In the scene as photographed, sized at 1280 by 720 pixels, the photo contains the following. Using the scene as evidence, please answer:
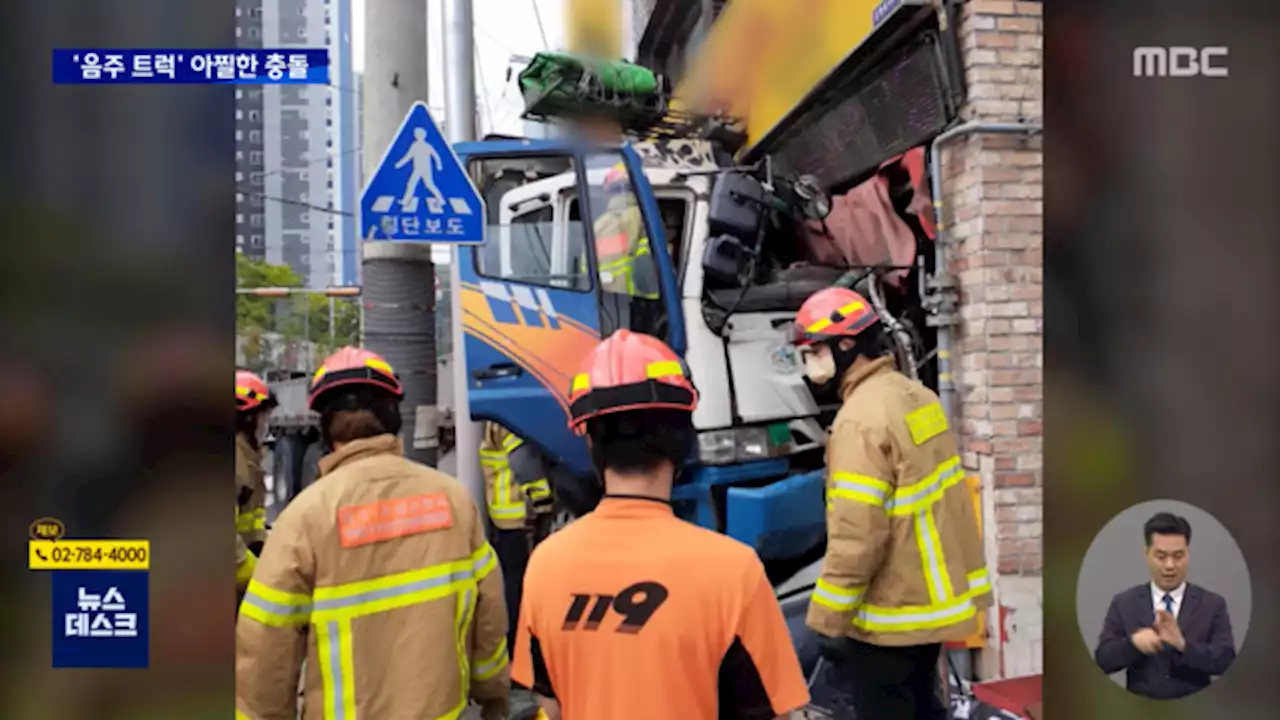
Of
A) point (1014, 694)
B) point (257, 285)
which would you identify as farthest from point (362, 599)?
point (1014, 694)

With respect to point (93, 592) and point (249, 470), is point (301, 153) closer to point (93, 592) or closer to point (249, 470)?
point (249, 470)

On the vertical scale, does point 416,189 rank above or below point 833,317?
above

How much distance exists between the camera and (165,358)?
1.91 m

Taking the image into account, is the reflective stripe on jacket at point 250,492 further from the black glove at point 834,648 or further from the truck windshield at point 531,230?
the black glove at point 834,648

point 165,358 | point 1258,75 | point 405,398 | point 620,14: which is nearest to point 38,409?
point 165,358

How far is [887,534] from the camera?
2.43 meters

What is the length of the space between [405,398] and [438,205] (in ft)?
2.23

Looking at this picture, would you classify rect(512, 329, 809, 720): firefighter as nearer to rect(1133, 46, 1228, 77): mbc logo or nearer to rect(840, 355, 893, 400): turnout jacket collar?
rect(840, 355, 893, 400): turnout jacket collar

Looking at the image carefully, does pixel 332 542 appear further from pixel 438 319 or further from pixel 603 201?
pixel 603 201

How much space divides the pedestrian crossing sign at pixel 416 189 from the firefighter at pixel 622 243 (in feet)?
2.76

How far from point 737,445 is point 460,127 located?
1.57 m

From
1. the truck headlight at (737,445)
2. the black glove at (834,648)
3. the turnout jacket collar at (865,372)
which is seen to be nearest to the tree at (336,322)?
the truck headlight at (737,445)

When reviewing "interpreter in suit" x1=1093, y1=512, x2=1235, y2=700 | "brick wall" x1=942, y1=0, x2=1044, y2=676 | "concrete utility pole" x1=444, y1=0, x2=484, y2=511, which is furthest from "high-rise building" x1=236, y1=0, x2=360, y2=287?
"interpreter in suit" x1=1093, y1=512, x2=1235, y2=700

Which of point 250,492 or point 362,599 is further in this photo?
point 250,492
